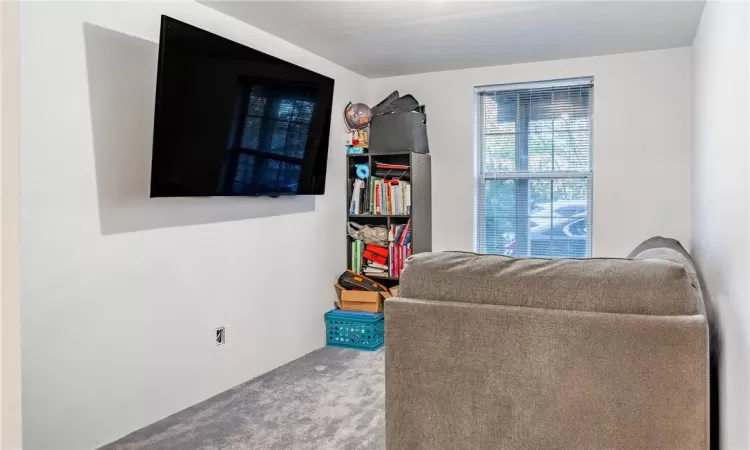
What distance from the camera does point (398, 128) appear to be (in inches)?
185

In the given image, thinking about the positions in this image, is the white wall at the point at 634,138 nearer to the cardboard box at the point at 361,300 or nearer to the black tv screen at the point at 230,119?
the cardboard box at the point at 361,300

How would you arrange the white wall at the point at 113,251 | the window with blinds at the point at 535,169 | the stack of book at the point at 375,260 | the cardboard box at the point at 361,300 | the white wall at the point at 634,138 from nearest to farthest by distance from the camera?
the white wall at the point at 113,251 → the white wall at the point at 634,138 → the cardboard box at the point at 361,300 → the window with blinds at the point at 535,169 → the stack of book at the point at 375,260

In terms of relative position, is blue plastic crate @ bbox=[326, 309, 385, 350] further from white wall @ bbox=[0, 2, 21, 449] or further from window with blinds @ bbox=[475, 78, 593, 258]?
white wall @ bbox=[0, 2, 21, 449]

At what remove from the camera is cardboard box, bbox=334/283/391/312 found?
4.53 metres

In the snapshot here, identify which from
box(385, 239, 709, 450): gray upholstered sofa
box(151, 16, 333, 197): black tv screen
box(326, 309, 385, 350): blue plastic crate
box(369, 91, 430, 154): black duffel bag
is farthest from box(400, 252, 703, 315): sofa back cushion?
box(369, 91, 430, 154): black duffel bag

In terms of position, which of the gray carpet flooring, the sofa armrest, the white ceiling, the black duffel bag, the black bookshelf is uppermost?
the white ceiling

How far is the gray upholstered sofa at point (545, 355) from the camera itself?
1481 mm

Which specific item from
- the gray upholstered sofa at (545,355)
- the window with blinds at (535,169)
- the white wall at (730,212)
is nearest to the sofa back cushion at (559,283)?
the gray upholstered sofa at (545,355)

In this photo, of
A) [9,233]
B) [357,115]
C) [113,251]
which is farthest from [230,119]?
[9,233]

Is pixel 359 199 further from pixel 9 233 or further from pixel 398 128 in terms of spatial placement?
pixel 9 233

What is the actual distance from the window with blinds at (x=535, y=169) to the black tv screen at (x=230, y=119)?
61.8 inches

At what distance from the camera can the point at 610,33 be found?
3857mm

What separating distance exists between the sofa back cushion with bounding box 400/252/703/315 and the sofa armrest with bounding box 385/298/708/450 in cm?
3

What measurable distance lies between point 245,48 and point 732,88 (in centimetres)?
235
